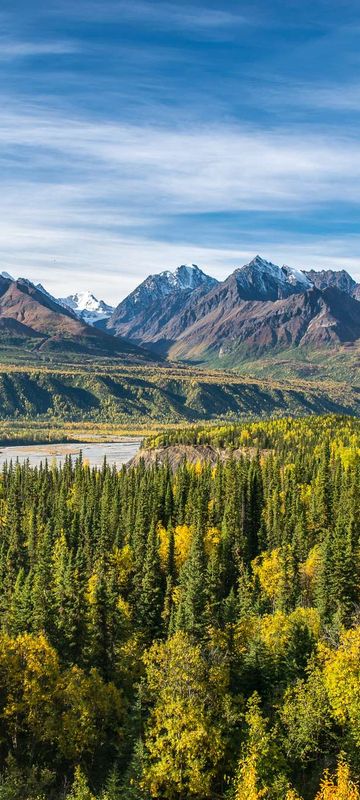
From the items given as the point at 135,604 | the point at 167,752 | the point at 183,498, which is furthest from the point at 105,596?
the point at 183,498

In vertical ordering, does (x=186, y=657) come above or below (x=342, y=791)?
above

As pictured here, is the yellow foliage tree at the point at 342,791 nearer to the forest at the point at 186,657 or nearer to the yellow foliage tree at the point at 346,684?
the forest at the point at 186,657

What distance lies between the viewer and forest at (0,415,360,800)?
197 ft

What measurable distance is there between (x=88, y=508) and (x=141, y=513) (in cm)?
2213

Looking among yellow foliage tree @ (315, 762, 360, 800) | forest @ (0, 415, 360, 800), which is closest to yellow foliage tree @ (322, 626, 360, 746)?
forest @ (0, 415, 360, 800)

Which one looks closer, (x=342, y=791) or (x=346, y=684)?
(x=342, y=791)

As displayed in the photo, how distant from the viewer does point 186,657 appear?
63.4m

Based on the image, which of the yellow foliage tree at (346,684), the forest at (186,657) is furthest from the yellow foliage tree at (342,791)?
the yellow foliage tree at (346,684)

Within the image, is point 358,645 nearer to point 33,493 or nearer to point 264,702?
point 264,702

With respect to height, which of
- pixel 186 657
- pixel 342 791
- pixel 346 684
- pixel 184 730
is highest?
pixel 186 657

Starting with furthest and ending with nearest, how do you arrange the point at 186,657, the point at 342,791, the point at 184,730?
the point at 186,657
the point at 184,730
the point at 342,791

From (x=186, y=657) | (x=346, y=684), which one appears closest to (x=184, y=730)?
(x=186, y=657)

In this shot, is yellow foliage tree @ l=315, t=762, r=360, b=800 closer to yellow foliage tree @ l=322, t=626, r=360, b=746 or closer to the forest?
the forest

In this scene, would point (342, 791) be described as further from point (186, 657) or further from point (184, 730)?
point (186, 657)
